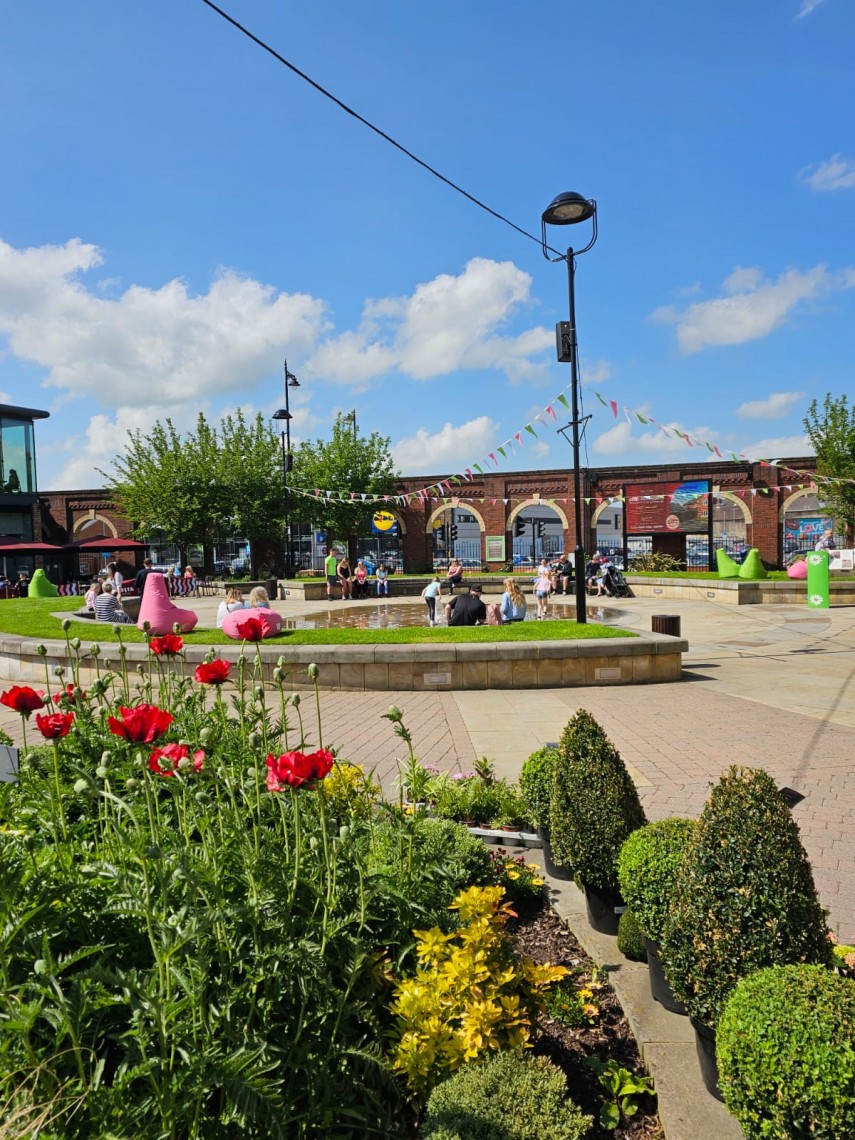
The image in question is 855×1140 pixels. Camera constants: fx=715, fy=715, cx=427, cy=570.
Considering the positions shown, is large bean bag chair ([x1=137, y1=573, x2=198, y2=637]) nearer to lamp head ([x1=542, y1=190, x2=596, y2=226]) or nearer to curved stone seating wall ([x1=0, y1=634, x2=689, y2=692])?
curved stone seating wall ([x1=0, y1=634, x2=689, y2=692])

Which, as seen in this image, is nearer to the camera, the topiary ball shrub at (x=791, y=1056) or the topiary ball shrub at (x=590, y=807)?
the topiary ball shrub at (x=791, y=1056)

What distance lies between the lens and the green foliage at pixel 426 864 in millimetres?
2602

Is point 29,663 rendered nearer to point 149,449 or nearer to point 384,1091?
point 384,1091

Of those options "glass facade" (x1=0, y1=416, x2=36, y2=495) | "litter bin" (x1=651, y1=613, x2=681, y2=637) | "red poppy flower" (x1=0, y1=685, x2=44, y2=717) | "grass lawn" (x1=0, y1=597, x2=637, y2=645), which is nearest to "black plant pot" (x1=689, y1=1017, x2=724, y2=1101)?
"red poppy flower" (x1=0, y1=685, x2=44, y2=717)

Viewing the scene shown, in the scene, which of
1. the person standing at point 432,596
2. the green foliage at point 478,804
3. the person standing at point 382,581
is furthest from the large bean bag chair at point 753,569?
the green foliage at point 478,804

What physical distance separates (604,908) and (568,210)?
31.6 feet

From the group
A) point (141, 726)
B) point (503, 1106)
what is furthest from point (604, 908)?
point (141, 726)

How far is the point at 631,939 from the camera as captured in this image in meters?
2.98

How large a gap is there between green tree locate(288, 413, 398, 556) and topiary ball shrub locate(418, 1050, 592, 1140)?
37247 millimetres

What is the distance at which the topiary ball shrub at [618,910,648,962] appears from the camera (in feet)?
9.72

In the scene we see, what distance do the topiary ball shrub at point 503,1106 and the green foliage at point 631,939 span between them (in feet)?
3.40

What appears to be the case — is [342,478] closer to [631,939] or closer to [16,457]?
[16,457]

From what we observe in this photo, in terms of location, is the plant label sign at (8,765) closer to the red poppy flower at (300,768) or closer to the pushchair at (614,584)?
the red poppy flower at (300,768)

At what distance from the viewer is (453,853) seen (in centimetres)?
327
